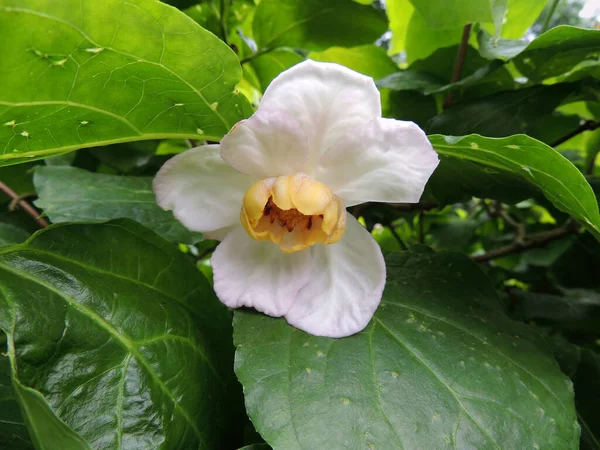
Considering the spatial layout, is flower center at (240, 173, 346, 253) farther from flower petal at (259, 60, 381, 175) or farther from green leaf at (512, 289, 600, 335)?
green leaf at (512, 289, 600, 335)

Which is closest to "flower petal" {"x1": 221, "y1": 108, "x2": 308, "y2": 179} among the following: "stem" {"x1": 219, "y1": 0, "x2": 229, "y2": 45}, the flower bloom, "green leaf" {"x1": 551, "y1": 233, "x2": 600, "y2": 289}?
the flower bloom

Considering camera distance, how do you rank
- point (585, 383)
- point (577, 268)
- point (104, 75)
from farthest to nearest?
point (577, 268), point (585, 383), point (104, 75)

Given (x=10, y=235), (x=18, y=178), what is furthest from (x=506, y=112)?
(x=18, y=178)

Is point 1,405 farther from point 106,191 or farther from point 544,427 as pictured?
point 544,427

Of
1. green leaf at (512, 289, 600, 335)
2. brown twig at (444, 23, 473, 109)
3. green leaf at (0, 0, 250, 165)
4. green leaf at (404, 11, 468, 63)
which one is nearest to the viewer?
green leaf at (0, 0, 250, 165)

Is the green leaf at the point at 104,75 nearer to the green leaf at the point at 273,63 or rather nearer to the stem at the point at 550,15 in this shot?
the green leaf at the point at 273,63

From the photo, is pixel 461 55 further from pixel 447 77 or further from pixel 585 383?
pixel 585 383
